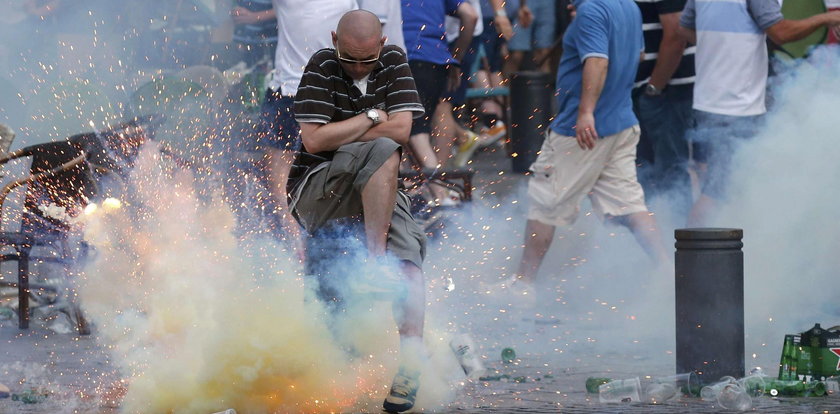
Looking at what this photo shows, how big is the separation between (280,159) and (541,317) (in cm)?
→ 164

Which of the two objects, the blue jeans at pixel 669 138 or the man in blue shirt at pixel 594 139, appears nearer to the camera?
the man in blue shirt at pixel 594 139

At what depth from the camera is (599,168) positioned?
8.30m

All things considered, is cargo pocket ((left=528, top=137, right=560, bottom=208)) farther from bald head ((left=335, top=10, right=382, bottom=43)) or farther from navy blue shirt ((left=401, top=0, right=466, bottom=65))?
bald head ((left=335, top=10, right=382, bottom=43))

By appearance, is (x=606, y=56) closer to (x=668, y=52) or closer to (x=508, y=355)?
(x=668, y=52)

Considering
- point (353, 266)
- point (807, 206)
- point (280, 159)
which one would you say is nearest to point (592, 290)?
point (807, 206)

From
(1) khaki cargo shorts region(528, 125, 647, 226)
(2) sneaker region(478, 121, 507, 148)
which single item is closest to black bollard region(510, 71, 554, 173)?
(2) sneaker region(478, 121, 507, 148)

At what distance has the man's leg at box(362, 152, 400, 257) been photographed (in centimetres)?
569

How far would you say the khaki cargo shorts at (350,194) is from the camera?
5727 mm

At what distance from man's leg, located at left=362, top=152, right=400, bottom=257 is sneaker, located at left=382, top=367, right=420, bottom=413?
478 millimetres

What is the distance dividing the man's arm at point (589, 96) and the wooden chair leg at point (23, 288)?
9.73 ft

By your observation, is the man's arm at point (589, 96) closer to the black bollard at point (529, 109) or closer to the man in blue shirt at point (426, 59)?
the man in blue shirt at point (426, 59)

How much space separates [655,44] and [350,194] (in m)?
3.72

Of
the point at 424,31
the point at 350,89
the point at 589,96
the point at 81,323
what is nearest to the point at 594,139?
the point at 589,96

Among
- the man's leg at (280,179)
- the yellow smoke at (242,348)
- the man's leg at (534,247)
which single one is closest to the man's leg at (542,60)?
the man's leg at (534,247)
